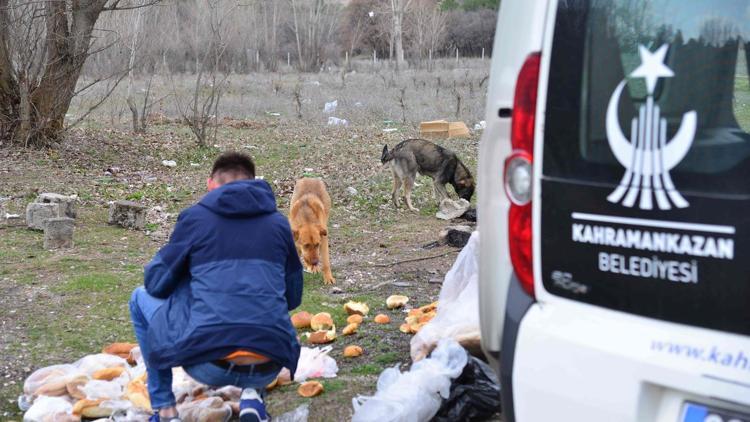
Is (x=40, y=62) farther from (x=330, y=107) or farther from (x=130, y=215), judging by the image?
(x=330, y=107)

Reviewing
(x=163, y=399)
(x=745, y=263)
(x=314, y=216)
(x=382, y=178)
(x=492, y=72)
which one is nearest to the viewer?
(x=745, y=263)

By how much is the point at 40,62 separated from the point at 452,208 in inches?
364

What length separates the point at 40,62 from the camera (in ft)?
53.9

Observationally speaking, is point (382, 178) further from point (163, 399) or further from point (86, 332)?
point (163, 399)

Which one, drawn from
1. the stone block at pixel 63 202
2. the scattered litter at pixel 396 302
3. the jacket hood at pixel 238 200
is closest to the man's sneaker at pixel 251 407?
the jacket hood at pixel 238 200

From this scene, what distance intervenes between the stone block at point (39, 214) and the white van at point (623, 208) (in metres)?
8.40

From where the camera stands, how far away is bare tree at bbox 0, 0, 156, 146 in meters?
16.0

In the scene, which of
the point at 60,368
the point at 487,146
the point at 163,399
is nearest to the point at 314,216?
the point at 60,368

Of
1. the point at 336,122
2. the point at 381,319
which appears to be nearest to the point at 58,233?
the point at 381,319

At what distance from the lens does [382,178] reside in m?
14.7

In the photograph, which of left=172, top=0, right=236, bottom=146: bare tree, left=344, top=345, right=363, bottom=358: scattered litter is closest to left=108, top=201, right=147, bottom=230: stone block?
left=344, top=345, right=363, bottom=358: scattered litter

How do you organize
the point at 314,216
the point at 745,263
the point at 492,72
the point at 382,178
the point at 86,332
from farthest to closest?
the point at 382,178
the point at 314,216
the point at 86,332
the point at 492,72
the point at 745,263

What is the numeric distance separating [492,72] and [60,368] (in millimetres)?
3375

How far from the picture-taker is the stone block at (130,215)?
34.2ft
